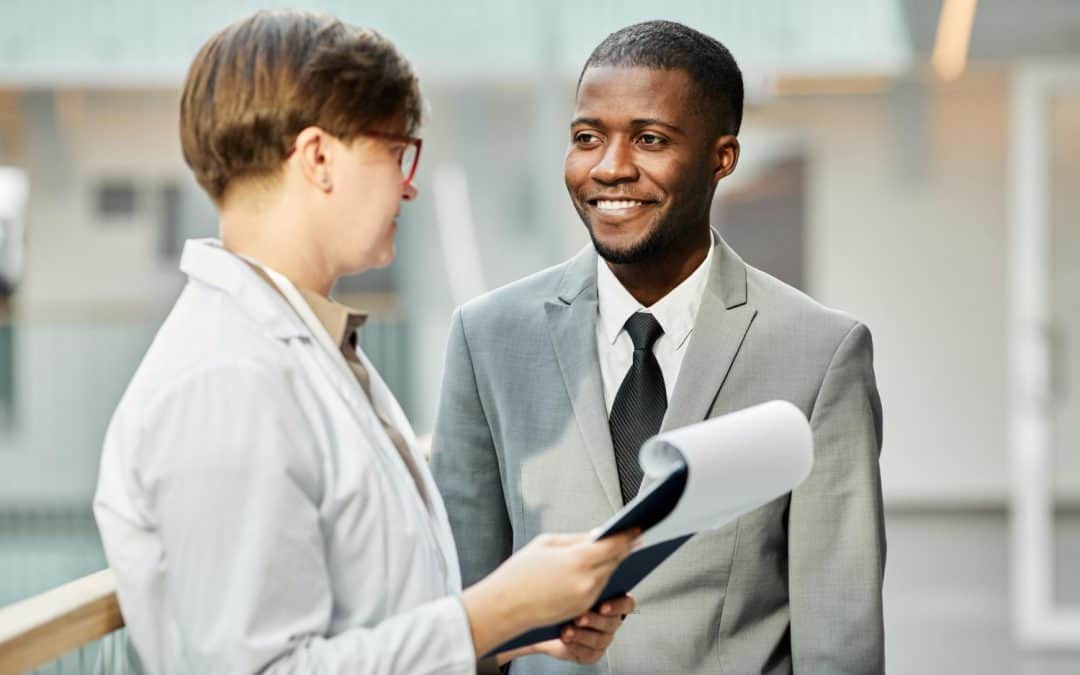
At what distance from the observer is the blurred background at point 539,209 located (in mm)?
8086

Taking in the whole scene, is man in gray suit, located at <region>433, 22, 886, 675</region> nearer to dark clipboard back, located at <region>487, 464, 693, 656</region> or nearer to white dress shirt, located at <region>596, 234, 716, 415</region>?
white dress shirt, located at <region>596, 234, 716, 415</region>

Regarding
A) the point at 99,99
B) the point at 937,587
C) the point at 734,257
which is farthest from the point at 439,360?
the point at 734,257

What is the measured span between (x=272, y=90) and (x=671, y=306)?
2.56 feet

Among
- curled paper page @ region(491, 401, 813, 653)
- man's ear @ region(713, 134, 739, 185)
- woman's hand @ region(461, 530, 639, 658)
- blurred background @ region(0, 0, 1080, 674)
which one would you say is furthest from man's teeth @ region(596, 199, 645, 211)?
blurred background @ region(0, 0, 1080, 674)

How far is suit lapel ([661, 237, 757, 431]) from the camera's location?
182 cm

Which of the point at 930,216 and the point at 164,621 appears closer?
the point at 164,621

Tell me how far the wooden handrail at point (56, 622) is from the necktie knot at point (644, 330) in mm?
715

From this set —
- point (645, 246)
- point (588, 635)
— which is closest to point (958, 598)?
point (645, 246)

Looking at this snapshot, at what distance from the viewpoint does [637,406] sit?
1.86 metres

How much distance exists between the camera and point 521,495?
187 centimetres

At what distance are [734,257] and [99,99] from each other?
29.9 feet

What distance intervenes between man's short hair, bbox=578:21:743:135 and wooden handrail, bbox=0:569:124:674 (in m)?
0.87

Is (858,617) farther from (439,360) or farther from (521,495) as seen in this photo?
(439,360)

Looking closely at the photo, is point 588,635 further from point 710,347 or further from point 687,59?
point 687,59
